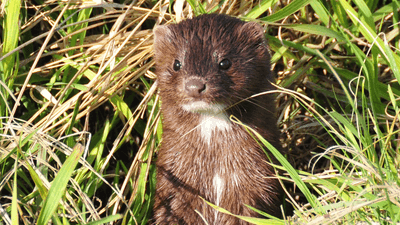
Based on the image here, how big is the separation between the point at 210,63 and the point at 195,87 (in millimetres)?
201

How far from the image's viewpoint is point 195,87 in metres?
2.54

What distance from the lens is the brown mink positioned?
2770 millimetres

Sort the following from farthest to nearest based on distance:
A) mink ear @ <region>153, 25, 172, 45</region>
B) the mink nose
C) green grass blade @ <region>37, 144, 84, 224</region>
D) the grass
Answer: the grass < mink ear @ <region>153, 25, 172, 45</region> < the mink nose < green grass blade @ <region>37, 144, 84, 224</region>

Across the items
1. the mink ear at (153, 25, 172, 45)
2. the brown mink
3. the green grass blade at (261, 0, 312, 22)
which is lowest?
the brown mink

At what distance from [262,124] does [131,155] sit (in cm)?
136

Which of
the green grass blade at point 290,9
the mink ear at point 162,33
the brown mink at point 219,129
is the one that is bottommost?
the brown mink at point 219,129

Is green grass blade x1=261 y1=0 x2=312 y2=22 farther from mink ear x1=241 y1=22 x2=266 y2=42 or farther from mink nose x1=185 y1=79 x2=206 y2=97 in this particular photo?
mink nose x1=185 y1=79 x2=206 y2=97

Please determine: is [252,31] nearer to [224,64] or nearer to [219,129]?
[224,64]

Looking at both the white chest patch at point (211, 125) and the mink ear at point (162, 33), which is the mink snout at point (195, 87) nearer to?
the white chest patch at point (211, 125)

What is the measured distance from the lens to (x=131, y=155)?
153 inches

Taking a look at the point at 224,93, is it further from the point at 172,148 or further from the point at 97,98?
the point at 97,98

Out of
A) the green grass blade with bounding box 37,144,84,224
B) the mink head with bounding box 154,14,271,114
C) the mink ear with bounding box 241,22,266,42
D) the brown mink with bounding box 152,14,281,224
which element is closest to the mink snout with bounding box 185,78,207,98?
the mink head with bounding box 154,14,271,114

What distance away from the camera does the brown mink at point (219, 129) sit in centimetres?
277

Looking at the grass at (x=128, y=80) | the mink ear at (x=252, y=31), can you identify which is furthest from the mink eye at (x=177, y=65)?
the grass at (x=128, y=80)
